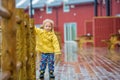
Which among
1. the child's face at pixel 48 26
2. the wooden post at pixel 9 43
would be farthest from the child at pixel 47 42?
the wooden post at pixel 9 43

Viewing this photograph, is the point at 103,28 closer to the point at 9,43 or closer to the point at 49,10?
the point at 49,10

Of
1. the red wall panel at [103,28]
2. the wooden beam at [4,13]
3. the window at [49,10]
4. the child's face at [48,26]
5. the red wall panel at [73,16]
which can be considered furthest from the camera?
the window at [49,10]

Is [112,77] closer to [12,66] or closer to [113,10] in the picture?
[12,66]

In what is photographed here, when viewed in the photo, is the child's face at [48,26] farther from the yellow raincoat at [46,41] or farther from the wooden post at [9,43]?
the wooden post at [9,43]

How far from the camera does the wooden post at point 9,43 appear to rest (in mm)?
2207

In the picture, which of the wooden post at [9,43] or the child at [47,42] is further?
the child at [47,42]

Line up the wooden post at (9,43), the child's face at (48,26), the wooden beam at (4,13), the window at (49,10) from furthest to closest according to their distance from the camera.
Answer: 1. the window at (49,10)
2. the child's face at (48,26)
3. the wooden post at (9,43)
4. the wooden beam at (4,13)

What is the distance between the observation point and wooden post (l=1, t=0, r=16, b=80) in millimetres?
2207

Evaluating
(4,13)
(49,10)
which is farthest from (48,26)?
(49,10)

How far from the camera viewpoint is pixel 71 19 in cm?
2820

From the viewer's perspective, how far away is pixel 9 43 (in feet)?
7.34

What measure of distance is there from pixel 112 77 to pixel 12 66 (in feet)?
10.8

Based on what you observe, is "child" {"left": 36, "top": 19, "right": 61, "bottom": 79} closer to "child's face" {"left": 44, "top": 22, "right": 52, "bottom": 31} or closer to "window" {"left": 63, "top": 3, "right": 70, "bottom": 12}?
"child's face" {"left": 44, "top": 22, "right": 52, "bottom": 31}

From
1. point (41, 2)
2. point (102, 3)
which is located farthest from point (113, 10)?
point (41, 2)
